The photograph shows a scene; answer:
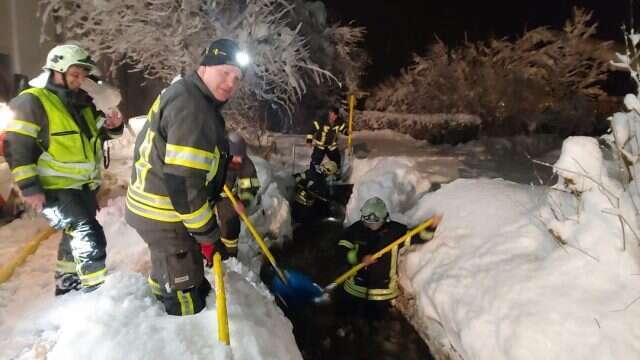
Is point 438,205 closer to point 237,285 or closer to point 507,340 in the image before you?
point 507,340

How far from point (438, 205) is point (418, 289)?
3.41ft

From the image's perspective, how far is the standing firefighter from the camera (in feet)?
9.89

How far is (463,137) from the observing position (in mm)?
13234

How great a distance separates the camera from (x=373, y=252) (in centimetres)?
484

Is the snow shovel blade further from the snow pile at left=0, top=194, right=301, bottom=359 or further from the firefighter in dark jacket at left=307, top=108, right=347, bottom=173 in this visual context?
the firefighter in dark jacket at left=307, top=108, right=347, bottom=173

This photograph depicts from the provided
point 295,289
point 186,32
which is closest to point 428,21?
point 186,32

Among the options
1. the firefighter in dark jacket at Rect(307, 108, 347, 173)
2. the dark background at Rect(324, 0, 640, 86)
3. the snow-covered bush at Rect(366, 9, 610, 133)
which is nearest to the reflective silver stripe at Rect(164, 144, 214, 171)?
the firefighter in dark jacket at Rect(307, 108, 347, 173)

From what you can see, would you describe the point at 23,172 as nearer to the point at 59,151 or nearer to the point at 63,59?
the point at 59,151

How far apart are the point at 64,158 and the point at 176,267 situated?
1.37 meters

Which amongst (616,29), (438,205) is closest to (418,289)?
(438,205)

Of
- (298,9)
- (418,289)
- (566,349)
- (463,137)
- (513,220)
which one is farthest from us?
(463,137)

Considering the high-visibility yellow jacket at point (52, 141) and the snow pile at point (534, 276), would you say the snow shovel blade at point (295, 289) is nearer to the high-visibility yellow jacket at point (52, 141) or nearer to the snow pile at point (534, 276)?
the snow pile at point (534, 276)

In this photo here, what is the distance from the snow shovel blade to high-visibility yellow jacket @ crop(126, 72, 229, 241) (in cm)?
224

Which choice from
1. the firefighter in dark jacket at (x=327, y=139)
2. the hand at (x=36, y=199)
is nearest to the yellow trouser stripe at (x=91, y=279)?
the hand at (x=36, y=199)
